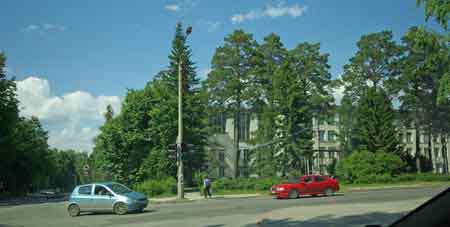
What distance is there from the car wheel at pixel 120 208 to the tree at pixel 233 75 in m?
33.8

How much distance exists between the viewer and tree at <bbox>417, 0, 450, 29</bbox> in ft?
39.1

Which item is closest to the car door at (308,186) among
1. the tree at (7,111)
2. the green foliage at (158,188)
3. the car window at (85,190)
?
the car window at (85,190)

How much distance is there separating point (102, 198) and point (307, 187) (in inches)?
563

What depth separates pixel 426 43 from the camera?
536 inches

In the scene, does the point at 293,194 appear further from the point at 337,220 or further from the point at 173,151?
the point at 337,220

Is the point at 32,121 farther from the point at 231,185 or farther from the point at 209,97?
the point at 231,185

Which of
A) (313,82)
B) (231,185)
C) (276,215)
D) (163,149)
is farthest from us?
(313,82)

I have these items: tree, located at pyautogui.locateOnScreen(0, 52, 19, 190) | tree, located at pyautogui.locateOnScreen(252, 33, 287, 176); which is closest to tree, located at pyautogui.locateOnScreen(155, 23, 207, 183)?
tree, located at pyautogui.locateOnScreen(252, 33, 287, 176)

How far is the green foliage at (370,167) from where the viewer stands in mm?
44975

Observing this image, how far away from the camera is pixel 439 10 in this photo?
12.0 meters

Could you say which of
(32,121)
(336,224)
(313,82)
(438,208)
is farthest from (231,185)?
(32,121)

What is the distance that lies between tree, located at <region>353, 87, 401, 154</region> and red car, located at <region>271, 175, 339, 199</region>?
21.9 meters

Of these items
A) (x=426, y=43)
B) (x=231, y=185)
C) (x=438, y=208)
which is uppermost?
(x=426, y=43)

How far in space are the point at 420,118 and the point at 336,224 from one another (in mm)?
45905
